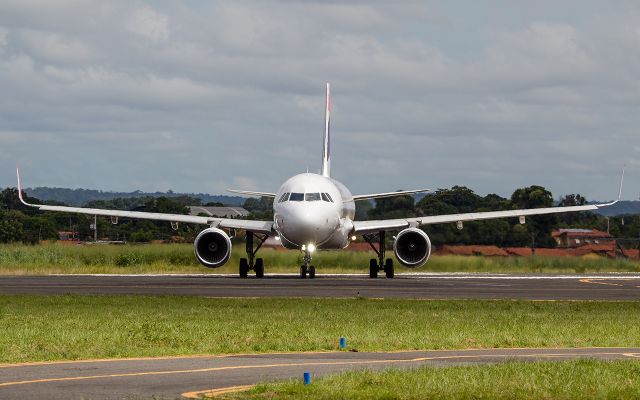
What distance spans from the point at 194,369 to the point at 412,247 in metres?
38.8

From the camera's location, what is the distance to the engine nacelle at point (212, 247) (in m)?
58.4

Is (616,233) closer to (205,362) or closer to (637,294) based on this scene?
(637,294)

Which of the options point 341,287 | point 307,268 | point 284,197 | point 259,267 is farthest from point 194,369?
point 259,267

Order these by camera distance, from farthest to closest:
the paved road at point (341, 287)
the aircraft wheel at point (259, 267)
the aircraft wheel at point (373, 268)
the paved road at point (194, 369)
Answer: the aircraft wheel at point (373, 268)
the aircraft wheel at point (259, 267)
the paved road at point (341, 287)
the paved road at point (194, 369)

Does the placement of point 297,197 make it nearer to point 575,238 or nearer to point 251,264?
point 251,264

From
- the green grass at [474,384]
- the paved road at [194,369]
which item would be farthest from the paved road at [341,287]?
the green grass at [474,384]

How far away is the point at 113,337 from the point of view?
25.6m

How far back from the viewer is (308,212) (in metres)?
54.9

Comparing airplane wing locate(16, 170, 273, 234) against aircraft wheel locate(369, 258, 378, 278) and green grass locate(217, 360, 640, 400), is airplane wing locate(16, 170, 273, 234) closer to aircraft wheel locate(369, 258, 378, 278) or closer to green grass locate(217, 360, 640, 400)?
aircraft wheel locate(369, 258, 378, 278)

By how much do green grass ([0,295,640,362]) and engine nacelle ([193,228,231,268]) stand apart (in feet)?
62.6

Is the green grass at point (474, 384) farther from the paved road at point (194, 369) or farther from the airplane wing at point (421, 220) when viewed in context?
the airplane wing at point (421, 220)

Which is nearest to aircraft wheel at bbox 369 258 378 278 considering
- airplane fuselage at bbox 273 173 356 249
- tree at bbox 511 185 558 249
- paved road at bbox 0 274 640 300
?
airplane fuselage at bbox 273 173 356 249

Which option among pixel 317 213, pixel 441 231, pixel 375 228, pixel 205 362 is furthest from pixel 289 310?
pixel 441 231

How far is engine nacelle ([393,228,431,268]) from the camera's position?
58344 mm
